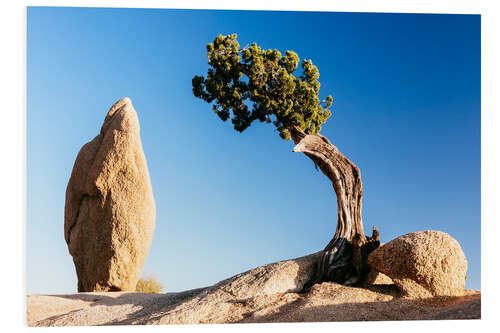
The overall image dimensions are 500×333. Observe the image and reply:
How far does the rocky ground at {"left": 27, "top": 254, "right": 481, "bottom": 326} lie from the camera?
6961mm

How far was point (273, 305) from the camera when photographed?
7328mm

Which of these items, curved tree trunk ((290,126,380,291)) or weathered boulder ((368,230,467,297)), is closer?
weathered boulder ((368,230,467,297))

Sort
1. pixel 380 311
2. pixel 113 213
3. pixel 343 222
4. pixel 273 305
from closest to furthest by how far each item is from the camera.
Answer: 1. pixel 380 311
2. pixel 273 305
3. pixel 343 222
4. pixel 113 213

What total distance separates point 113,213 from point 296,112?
14.6 ft

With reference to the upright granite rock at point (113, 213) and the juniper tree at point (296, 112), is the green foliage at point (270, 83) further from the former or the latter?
the upright granite rock at point (113, 213)

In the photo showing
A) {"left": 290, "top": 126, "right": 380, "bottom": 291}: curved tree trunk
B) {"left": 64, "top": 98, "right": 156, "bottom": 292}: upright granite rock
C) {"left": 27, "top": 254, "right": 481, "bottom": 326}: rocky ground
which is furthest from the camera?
{"left": 64, "top": 98, "right": 156, "bottom": 292}: upright granite rock

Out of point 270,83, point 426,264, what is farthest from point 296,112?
point 426,264

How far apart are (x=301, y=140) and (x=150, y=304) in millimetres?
3759

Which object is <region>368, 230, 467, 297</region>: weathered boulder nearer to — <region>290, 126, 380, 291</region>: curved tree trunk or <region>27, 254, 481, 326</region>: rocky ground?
<region>27, 254, 481, 326</region>: rocky ground

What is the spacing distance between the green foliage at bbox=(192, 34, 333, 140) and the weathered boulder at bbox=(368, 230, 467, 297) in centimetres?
295

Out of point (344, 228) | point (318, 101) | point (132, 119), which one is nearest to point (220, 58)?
point (318, 101)

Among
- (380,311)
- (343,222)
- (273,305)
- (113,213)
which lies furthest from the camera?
(113,213)

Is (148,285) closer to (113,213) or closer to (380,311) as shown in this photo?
(113,213)

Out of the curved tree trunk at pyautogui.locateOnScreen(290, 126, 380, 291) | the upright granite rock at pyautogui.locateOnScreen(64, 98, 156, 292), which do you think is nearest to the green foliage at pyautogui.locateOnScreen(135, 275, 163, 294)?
the upright granite rock at pyautogui.locateOnScreen(64, 98, 156, 292)
